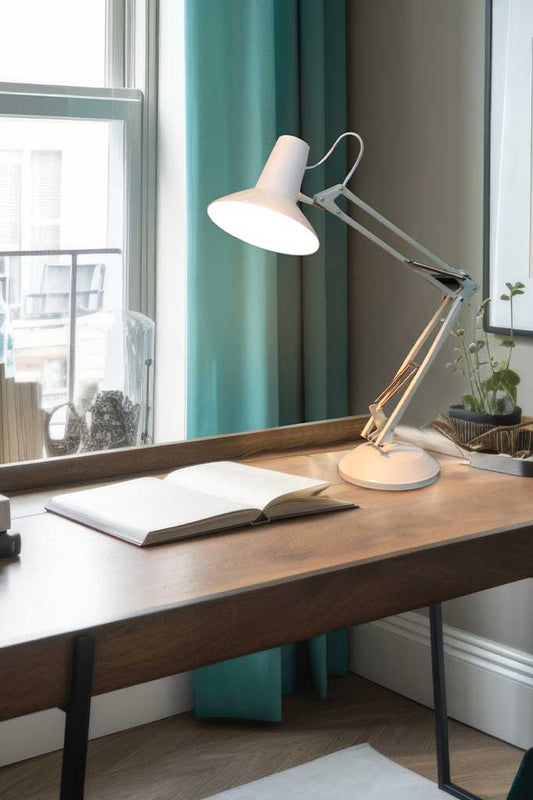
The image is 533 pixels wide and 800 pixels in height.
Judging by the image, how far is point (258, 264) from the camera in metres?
2.31

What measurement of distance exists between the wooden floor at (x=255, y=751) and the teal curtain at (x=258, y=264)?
0.23ft

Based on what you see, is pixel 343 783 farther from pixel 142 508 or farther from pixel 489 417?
pixel 142 508

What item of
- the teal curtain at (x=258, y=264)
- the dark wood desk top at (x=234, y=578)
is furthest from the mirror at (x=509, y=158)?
the dark wood desk top at (x=234, y=578)

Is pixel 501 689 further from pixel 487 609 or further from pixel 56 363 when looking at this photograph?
pixel 56 363

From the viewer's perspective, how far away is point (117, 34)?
2.36 m

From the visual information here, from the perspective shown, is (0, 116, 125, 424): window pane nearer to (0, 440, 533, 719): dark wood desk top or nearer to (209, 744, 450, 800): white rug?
(0, 440, 533, 719): dark wood desk top

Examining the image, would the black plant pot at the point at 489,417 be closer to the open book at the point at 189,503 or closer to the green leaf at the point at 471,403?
the green leaf at the point at 471,403

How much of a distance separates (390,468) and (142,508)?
47 centimetres

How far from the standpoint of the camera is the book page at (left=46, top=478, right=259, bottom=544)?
1.40 m

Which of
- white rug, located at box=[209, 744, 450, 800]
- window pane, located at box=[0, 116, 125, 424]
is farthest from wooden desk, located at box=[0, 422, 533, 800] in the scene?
white rug, located at box=[209, 744, 450, 800]

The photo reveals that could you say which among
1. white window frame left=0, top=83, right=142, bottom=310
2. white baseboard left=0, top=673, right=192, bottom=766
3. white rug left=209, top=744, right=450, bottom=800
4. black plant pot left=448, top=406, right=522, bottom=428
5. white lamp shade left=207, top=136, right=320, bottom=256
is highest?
white window frame left=0, top=83, right=142, bottom=310

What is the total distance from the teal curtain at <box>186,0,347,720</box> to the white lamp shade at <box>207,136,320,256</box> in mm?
562

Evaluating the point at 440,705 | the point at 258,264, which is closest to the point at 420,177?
the point at 258,264

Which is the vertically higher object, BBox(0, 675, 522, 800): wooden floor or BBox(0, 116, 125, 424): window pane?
BBox(0, 116, 125, 424): window pane
